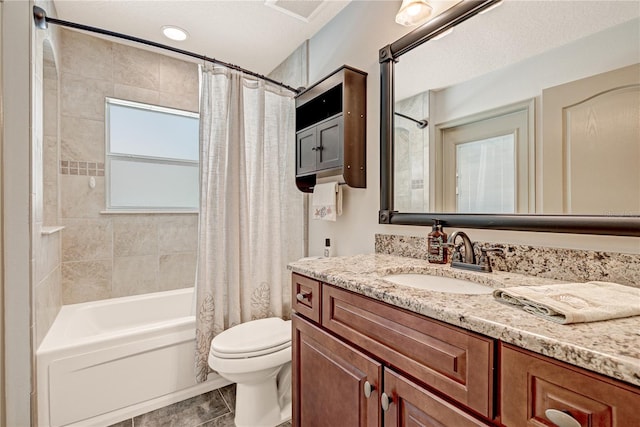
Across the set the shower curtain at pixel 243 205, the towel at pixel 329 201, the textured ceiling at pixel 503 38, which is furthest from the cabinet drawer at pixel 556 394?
the shower curtain at pixel 243 205

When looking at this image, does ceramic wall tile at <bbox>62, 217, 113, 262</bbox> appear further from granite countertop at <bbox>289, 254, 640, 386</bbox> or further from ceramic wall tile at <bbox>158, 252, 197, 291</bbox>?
granite countertop at <bbox>289, 254, 640, 386</bbox>

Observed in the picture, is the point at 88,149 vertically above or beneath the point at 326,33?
beneath

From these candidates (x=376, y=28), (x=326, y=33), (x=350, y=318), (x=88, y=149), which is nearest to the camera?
(x=350, y=318)

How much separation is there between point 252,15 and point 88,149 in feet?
5.09

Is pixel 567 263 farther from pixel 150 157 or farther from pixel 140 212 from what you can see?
pixel 150 157

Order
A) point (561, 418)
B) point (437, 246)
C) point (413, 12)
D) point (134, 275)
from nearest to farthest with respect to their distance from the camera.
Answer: point (561, 418), point (437, 246), point (413, 12), point (134, 275)

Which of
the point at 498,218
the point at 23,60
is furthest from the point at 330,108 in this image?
the point at 23,60

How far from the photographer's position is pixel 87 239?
87.0 inches

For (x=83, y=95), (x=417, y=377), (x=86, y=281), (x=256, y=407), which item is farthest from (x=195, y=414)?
(x=83, y=95)

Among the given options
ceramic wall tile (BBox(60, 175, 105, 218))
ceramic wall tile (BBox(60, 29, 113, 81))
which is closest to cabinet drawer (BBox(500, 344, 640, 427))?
ceramic wall tile (BBox(60, 175, 105, 218))

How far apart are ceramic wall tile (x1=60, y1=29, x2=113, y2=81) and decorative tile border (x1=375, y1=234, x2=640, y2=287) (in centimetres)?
281

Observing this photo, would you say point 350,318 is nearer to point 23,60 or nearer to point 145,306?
point 23,60

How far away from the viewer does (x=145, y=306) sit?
2.38m

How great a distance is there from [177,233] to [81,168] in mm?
825
